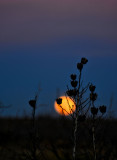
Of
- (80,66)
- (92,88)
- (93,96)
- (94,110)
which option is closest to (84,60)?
(80,66)

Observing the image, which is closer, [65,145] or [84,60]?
[84,60]

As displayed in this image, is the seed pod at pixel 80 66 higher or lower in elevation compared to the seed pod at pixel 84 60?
lower

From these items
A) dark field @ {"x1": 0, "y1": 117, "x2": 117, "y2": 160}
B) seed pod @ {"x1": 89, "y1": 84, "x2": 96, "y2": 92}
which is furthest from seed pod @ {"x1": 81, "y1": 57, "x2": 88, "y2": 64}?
dark field @ {"x1": 0, "y1": 117, "x2": 117, "y2": 160}

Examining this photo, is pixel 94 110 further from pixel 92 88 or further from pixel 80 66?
pixel 80 66

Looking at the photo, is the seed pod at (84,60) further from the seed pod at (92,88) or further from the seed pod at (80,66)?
the seed pod at (92,88)

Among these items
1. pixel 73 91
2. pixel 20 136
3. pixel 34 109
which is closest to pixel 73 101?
pixel 73 91

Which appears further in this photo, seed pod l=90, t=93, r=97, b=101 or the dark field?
the dark field

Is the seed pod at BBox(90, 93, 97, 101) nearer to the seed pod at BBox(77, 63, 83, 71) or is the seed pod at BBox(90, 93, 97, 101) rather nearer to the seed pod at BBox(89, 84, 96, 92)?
the seed pod at BBox(89, 84, 96, 92)

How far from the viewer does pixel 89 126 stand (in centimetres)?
421

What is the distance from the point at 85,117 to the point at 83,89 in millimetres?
463

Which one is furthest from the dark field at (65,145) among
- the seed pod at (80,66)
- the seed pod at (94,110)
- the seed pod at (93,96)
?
the seed pod at (80,66)

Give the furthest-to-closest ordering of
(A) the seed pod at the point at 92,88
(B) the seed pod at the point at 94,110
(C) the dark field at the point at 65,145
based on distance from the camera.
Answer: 1. (C) the dark field at the point at 65,145
2. (A) the seed pod at the point at 92,88
3. (B) the seed pod at the point at 94,110

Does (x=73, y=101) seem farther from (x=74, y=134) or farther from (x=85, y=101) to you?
(x=74, y=134)

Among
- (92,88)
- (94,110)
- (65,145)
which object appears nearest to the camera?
(94,110)
